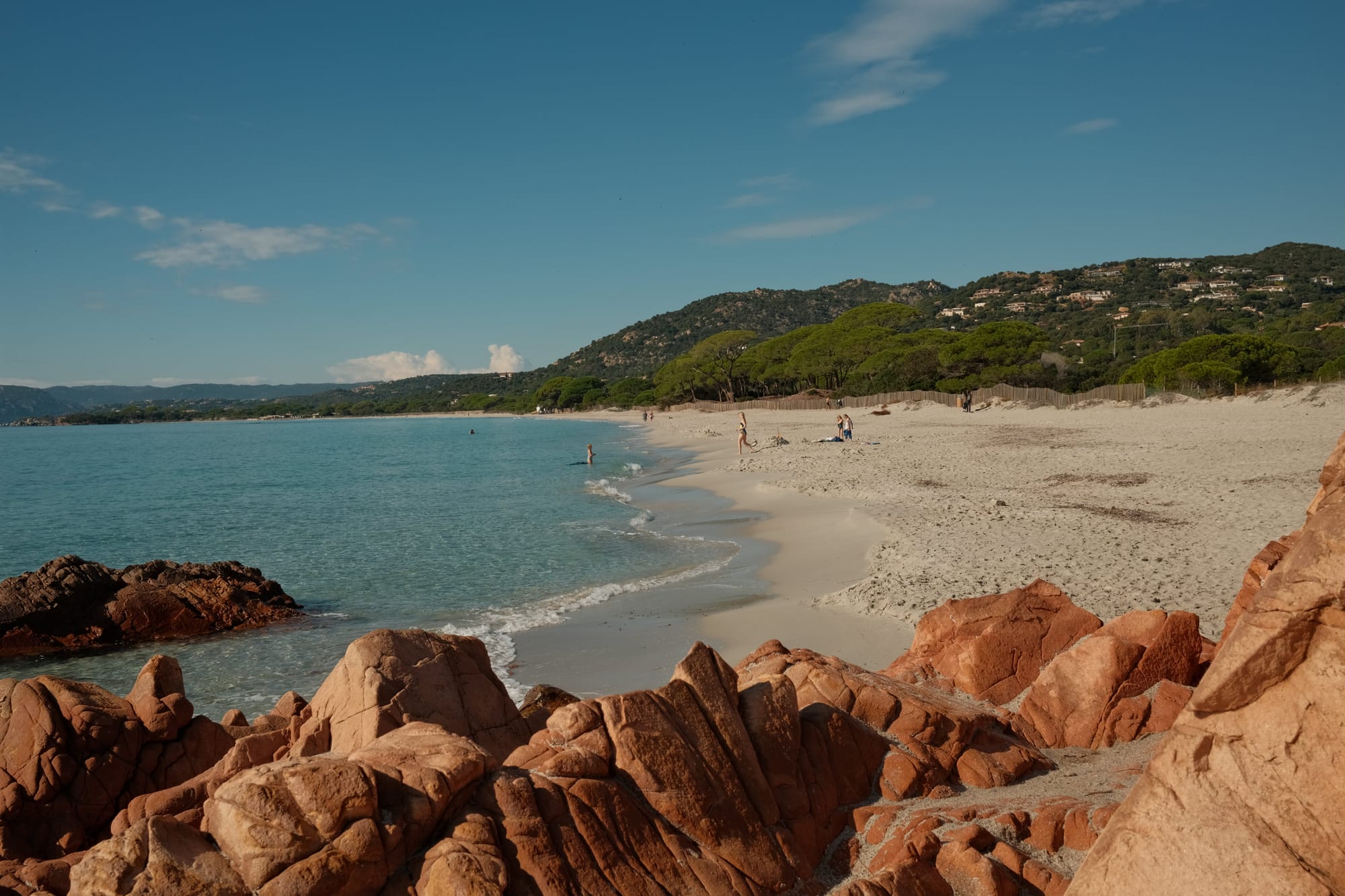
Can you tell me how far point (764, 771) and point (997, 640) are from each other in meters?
3.62

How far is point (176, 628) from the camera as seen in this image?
672 inches

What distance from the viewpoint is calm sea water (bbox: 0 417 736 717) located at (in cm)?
1548

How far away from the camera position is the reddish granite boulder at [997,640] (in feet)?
25.4

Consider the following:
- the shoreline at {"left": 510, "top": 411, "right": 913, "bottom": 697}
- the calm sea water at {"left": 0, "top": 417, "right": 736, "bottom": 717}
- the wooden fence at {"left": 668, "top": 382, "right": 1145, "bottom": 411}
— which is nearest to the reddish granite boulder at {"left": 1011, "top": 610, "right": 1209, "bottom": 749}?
the shoreline at {"left": 510, "top": 411, "right": 913, "bottom": 697}

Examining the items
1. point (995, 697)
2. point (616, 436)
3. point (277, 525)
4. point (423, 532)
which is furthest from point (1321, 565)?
point (616, 436)

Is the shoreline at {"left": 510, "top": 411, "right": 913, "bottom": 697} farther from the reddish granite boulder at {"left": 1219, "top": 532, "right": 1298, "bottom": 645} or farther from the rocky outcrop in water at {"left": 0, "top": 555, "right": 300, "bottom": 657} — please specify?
the rocky outcrop in water at {"left": 0, "top": 555, "right": 300, "bottom": 657}

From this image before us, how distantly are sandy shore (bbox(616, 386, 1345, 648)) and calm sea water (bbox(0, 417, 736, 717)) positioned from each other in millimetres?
3769

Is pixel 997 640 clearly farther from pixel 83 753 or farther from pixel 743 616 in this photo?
pixel 83 753

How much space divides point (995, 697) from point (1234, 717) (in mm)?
4481

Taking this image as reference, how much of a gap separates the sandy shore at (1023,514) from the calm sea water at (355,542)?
3.77m

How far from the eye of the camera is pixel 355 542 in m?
28.2

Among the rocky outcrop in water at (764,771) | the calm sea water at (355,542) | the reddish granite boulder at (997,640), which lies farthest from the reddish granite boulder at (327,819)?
the calm sea water at (355,542)

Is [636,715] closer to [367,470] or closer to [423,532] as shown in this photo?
[423,532]

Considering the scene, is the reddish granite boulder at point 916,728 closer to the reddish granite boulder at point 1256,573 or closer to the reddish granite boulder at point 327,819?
the reddish granite boulder at point 1256,573
